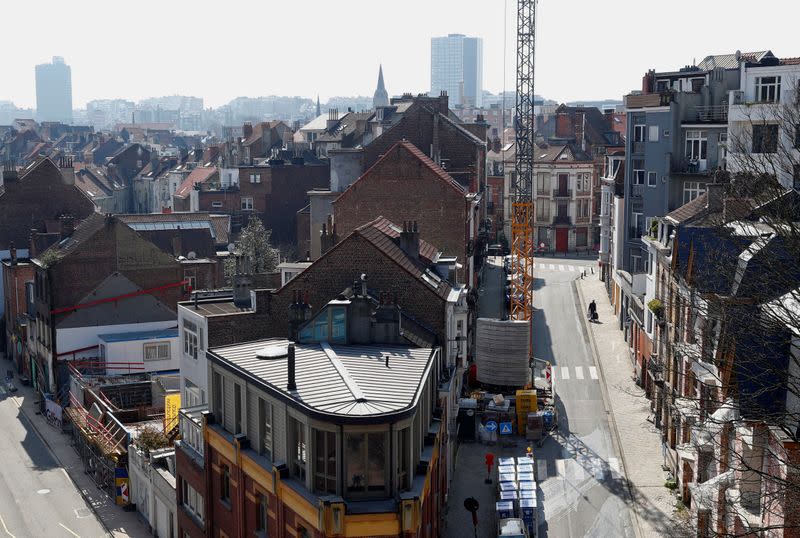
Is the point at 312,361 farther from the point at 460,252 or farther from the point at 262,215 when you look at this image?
the point at 262,215

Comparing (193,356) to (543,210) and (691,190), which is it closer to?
(691,190)

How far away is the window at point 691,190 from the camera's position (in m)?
55.9

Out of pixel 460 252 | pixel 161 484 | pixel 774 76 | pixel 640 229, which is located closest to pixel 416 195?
pixel 460 252

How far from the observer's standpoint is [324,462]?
26109 millimetres

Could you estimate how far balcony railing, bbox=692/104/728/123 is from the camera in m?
55.1

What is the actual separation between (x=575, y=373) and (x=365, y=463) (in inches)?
1199

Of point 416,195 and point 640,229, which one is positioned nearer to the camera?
point 416,195

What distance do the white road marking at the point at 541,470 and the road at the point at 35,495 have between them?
1712 cm

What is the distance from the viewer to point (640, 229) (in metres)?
60.4

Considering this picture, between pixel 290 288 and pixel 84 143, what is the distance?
150m

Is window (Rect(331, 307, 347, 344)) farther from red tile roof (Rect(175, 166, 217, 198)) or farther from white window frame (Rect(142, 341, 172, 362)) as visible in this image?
red tile roof (Rect(175, 166, 217, 198))

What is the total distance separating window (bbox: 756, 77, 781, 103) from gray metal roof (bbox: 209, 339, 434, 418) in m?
27.1

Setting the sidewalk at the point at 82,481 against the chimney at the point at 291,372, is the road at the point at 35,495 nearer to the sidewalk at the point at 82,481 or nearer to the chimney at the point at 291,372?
the sidewalk at the point at 82,481

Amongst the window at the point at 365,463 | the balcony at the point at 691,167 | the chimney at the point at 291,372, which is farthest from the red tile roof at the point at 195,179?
the window at the point at 365,463
